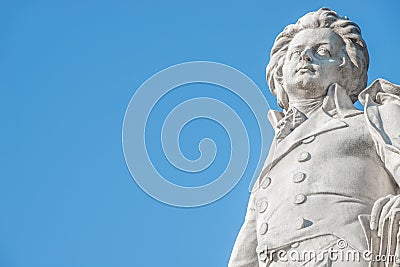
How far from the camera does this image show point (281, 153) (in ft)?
36.9

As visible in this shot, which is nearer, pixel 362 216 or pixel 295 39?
pixel 362 216

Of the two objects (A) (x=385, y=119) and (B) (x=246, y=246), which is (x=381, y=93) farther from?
(B) (x=246, y=246)

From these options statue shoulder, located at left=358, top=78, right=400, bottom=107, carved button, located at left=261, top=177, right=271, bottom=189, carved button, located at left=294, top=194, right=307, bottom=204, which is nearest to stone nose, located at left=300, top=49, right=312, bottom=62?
statue shoulder, located at left=358, top=78, right=400, bottom=107

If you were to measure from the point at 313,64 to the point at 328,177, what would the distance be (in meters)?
1.70

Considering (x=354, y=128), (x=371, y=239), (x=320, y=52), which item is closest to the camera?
(x=371, y=239)

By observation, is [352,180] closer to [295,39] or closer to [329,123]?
[329,123]

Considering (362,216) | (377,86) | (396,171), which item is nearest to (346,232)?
(362,216)

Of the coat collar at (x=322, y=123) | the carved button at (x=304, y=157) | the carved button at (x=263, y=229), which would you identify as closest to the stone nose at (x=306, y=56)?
the coat collar at (x=322, y=123)

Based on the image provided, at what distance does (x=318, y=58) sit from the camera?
11.8 m

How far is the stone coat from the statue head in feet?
1.02

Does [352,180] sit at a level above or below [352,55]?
below

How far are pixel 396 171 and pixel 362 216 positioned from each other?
671 mm

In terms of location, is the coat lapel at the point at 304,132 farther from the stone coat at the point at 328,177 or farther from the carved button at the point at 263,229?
the carved button at the point at 263,229

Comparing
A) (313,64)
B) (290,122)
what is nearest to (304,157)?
(290,122)
